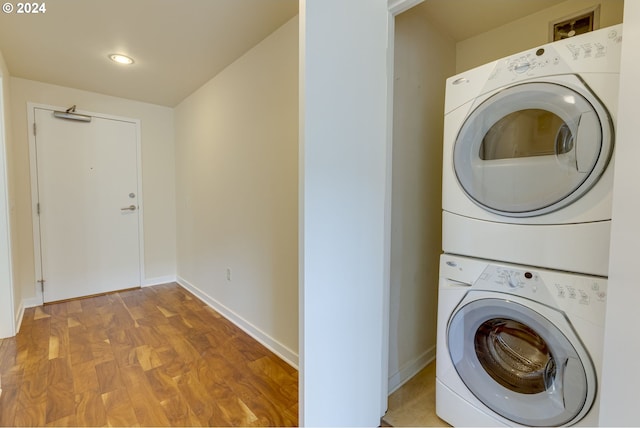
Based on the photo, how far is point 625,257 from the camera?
955 millimetres

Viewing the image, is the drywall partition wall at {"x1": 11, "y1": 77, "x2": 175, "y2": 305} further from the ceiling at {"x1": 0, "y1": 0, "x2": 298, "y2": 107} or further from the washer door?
the washer door

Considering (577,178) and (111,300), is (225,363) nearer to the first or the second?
(111,300)

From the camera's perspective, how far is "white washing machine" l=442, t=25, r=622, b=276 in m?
1.02

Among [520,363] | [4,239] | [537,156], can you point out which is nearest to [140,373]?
[4,239]

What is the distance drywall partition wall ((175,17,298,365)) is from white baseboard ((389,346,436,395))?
642 millimetres

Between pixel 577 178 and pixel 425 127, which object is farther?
pixel 425 127

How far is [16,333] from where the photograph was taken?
90.0 inches

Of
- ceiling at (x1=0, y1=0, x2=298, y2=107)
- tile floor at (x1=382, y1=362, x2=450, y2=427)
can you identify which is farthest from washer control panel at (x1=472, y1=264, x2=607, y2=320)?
ceiling at (x1=0, y1=0, x2=298, y2=107)

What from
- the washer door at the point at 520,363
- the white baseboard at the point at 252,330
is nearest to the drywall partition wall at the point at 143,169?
the white baseboard at the point at 252,330

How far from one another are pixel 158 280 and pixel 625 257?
13.4ft

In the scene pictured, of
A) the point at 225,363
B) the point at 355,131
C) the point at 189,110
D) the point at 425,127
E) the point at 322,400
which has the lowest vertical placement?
the point at 225,363

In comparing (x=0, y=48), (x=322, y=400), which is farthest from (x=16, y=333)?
(x=322, y=400)

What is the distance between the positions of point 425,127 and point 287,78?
0.99 m

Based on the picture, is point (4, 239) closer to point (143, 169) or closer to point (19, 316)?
point (19, 316)
